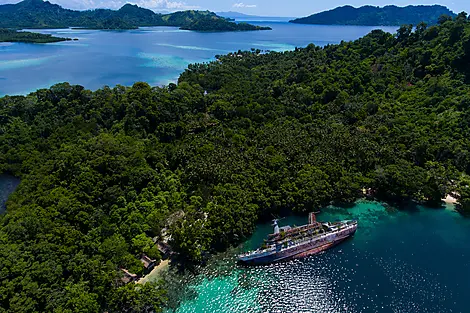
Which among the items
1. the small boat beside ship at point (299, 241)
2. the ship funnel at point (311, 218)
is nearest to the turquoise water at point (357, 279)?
the small boat beside ship at point (299, 241)

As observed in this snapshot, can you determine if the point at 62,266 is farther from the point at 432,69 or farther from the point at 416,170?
the point at 432,69

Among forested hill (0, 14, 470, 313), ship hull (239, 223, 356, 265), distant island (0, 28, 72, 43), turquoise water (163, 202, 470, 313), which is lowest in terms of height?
turquoise water (163, 202, 470, 313)

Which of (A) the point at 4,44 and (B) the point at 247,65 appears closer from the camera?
(B) the point at 247,65

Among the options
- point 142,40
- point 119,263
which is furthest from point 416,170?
point 142,40

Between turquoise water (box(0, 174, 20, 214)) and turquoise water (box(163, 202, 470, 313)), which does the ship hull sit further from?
turquoise water (box(0, 174, 20, 214))

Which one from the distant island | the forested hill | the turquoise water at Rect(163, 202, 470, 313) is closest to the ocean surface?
the distant island
